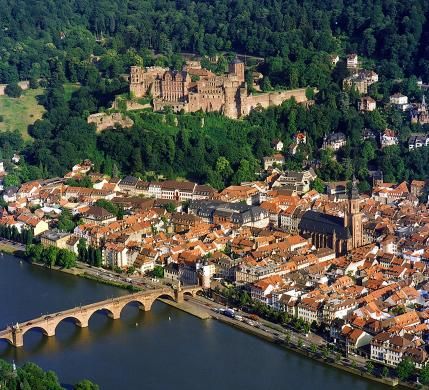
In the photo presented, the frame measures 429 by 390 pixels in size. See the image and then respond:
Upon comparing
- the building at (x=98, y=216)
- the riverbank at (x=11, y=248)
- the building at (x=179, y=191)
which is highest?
Result: the building at (x=179, y=191)

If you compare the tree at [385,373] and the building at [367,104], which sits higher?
the building at [367,104]

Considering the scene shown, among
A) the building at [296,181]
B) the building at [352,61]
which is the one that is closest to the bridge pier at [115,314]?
the building at [296,181]

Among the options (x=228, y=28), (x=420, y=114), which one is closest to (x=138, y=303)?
(x=420, y=114)

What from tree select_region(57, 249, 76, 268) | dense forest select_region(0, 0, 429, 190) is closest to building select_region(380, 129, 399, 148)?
dense forest select_region(0, 0, 429, 190)

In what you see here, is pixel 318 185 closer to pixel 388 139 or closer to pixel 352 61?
pixel 388 139

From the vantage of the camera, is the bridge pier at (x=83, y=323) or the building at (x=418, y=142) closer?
the bridge pier at (x=83, y=323)

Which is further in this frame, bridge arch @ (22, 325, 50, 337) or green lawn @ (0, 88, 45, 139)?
green lawn @ (0, 88, 45, 139)

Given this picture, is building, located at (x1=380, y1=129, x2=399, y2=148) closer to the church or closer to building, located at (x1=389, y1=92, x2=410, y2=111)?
building, located at (x1=389, y1=92, x2=410, y2=111)

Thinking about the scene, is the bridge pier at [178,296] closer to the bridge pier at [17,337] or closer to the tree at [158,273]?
the tree at [158,273]
